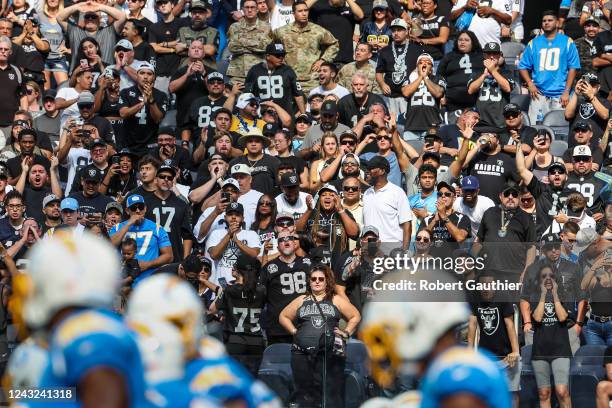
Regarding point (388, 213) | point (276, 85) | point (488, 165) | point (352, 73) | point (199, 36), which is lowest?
point (388, 213)

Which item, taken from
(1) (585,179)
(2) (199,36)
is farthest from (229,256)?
(2) (199,36)

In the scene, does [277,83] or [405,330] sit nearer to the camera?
[405,330]

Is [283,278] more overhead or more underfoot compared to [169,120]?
more underfoot

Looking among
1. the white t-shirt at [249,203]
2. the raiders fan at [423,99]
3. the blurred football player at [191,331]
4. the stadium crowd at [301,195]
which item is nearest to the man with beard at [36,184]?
the stadium crowd at [301,195]

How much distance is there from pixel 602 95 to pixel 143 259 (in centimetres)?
764

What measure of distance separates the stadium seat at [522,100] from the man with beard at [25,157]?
6654 mm

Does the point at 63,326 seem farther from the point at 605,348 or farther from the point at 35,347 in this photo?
the point at 605,348

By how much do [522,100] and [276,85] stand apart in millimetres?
3598

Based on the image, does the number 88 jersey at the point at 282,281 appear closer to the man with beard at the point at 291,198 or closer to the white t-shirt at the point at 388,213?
the white t-shirt at the point at 388,213

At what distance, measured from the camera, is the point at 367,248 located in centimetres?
1166

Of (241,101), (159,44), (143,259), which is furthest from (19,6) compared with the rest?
(143,259)

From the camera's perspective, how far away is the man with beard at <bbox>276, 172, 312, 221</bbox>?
575 inches

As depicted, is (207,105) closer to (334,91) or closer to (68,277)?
(334,91)

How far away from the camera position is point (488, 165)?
50.9 ft
